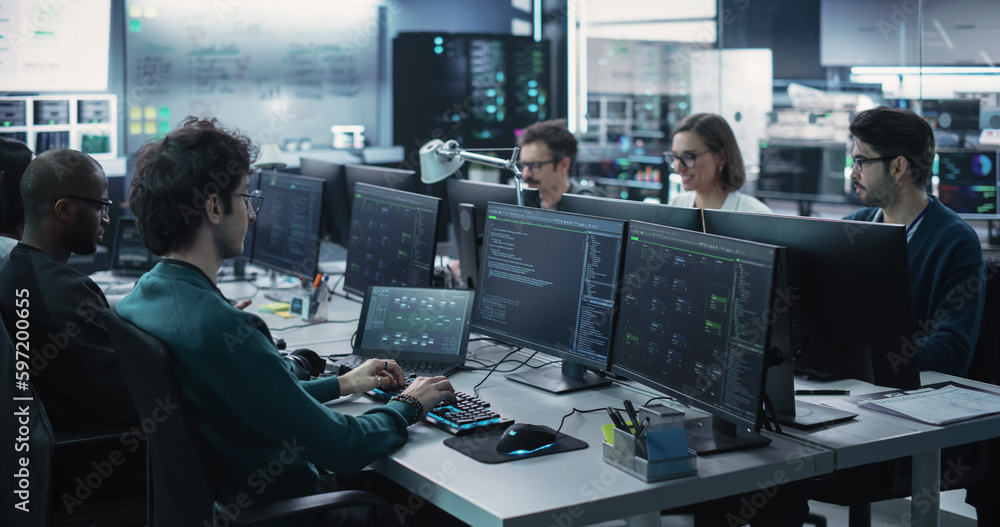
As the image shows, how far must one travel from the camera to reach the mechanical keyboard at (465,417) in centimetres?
196

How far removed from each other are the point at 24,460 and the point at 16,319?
35 centimetres

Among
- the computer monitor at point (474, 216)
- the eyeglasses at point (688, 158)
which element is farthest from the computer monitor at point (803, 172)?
the computer monitor at point (474, 216)

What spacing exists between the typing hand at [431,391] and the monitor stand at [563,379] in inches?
12.2

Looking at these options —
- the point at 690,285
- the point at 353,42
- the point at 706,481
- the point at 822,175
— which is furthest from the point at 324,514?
the point at 353,42

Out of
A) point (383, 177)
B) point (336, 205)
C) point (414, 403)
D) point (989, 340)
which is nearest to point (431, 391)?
point (414, 403)

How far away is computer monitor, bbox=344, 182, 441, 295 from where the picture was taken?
9.05ft

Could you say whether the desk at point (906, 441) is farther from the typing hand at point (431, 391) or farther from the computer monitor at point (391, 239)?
the computer monitor at point (391, 239)

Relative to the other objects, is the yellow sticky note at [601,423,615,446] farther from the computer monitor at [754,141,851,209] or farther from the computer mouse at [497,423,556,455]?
the computer monitor at [754,141,851,209]

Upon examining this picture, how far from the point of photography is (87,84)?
18.1 ft

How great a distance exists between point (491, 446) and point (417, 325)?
2.38 feet

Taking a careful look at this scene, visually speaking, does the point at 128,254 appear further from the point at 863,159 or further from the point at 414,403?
the point at 863,159

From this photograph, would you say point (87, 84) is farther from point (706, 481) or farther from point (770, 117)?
point (706, 481)

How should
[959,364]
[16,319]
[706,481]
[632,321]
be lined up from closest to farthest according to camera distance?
[706,481] < [632,321] < [16,319] < [959,364]

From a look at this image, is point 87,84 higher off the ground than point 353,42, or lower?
lower
